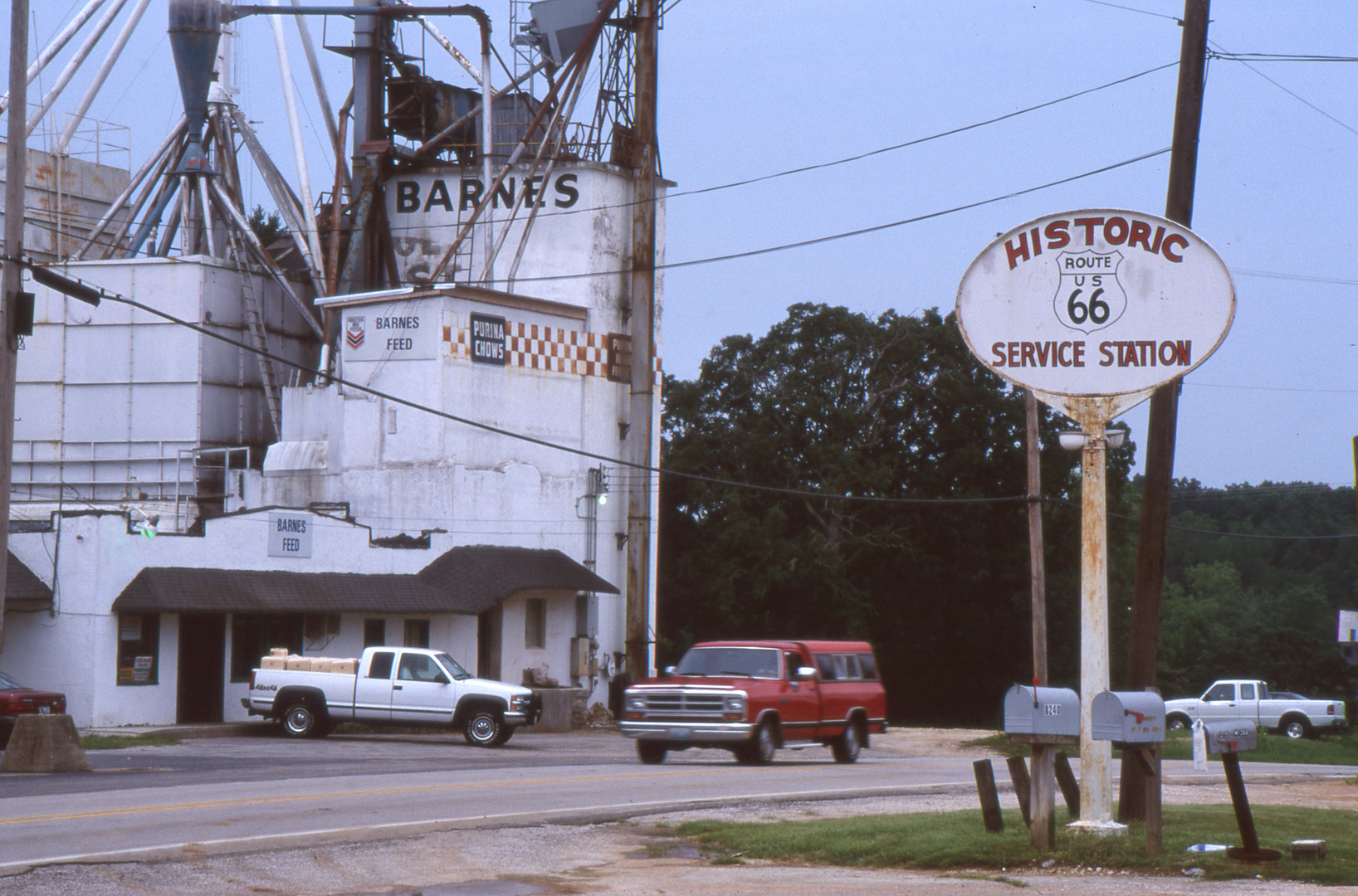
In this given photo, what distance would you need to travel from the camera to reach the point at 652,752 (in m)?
25.3

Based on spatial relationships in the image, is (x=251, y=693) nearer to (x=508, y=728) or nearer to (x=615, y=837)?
(x=508, y=728)

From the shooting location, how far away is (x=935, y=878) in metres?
11.4

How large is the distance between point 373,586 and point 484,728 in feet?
27.2

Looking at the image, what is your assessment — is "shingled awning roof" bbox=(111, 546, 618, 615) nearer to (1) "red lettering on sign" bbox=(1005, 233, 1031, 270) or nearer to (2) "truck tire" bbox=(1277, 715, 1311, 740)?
(2) "truck tire" bbox=(1277, 715, 1311, 740)

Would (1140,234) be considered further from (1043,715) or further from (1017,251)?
(1043,715)

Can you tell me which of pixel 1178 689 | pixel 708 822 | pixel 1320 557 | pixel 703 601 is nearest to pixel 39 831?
pixel 708 822

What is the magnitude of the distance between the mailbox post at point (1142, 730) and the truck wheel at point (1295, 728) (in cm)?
3990

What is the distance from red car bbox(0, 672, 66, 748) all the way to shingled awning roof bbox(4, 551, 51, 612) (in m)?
3.97

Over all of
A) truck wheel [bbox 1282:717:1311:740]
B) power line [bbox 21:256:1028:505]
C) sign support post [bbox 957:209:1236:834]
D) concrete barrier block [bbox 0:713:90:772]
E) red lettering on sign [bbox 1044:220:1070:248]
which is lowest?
truck wheel [bbox 1282:717:1311:740]

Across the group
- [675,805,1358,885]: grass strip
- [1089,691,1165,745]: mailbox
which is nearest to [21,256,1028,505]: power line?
[675,805,1358,885]: grass strip

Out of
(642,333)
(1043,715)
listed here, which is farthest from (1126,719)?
(642,333)

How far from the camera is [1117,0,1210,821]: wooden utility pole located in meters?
13.9

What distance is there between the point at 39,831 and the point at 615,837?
4974 mm

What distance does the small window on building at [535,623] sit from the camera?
4223 centimetres
